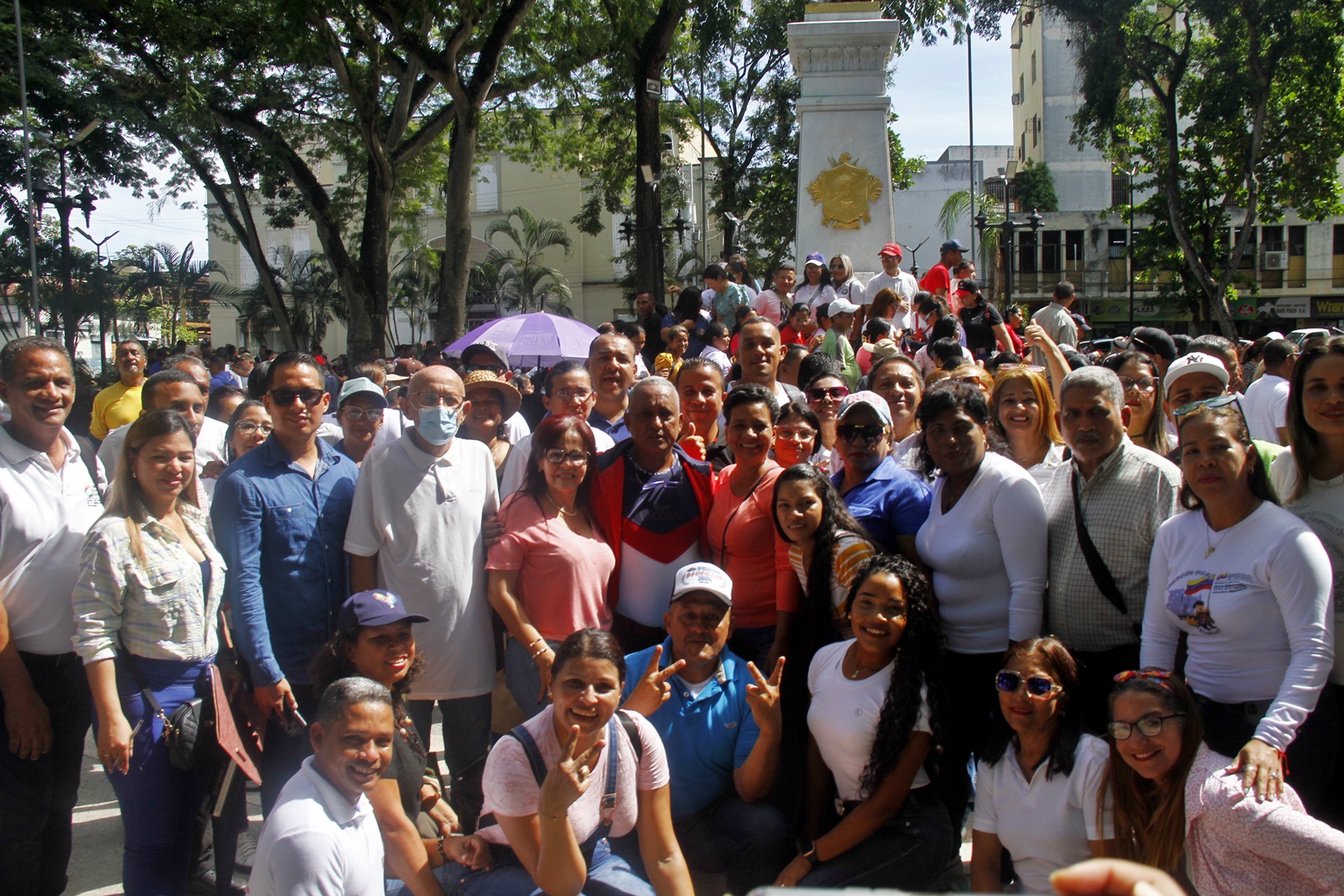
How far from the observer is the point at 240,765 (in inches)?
138

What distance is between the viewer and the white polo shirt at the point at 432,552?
161 inches

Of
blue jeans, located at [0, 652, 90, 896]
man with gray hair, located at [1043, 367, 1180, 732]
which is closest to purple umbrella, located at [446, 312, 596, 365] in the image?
blue jeans, located at [0, 652, 90, 896]

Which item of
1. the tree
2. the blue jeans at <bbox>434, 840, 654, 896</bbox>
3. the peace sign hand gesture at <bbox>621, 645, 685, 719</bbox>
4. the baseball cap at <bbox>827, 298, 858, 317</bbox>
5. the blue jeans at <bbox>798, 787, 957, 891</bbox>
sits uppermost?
the tree

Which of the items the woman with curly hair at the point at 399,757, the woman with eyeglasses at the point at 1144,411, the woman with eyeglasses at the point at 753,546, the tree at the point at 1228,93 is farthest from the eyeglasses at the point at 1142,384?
the tree at the point at 1228,93

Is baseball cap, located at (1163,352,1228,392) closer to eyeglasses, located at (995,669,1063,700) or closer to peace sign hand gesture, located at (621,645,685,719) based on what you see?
eyeglasses, located at (995,669,1063,700)

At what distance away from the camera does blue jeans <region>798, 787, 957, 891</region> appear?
3.65m

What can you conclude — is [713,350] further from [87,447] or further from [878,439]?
[87,447]

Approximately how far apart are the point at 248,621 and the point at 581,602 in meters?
1.22

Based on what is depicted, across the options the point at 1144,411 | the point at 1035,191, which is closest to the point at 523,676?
the point at 1144,411

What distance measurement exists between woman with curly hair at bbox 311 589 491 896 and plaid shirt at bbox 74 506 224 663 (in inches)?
17.2

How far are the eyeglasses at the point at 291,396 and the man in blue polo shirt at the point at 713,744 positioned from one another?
5.32 ft

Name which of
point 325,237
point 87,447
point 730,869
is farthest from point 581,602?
point 325,237

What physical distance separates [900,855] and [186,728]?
2.48m

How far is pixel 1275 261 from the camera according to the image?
140 feet
